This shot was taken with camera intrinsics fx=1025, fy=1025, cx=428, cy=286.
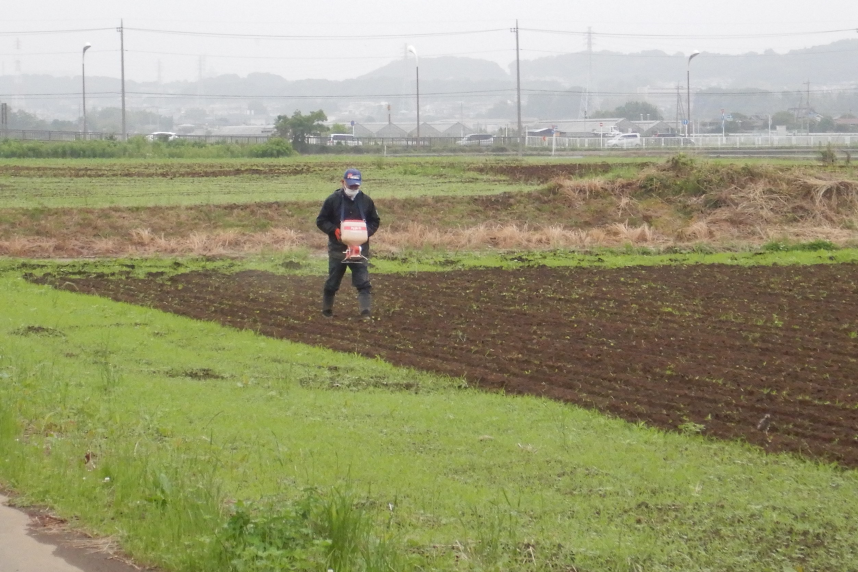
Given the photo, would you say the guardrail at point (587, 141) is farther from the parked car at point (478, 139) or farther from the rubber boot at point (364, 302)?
the rubber boot at point (364, 302)

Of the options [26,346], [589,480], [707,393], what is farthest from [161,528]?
[26,346]

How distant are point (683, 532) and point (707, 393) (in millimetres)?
4079

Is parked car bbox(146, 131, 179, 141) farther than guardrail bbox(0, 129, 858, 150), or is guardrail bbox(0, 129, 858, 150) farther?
parked car bbox(146, 131, 179, 141)

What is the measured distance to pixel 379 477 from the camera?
749 centimetres

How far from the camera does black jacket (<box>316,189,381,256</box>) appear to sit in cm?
1429

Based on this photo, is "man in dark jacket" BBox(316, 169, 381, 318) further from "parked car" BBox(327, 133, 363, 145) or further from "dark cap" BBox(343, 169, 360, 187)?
"parked car" BBox(327, 133, 363, 145)

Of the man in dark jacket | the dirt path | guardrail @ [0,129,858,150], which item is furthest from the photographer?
guardrail @ [0,129,858,150]

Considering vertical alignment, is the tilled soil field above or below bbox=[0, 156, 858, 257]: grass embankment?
below

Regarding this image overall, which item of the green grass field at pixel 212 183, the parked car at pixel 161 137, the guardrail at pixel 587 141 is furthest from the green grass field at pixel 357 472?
the parked car at pixel 161 137

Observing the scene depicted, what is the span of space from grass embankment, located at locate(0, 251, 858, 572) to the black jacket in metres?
3.23

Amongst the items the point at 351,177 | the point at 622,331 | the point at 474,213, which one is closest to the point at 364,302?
the point at 351,177

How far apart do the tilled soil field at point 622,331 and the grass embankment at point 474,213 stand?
564cm

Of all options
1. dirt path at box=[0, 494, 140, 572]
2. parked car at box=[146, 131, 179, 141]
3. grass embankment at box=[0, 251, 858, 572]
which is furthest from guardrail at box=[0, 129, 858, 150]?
dirt path at box=[0, 494, 140, 572]

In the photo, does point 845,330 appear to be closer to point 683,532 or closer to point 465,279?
point 465,279
